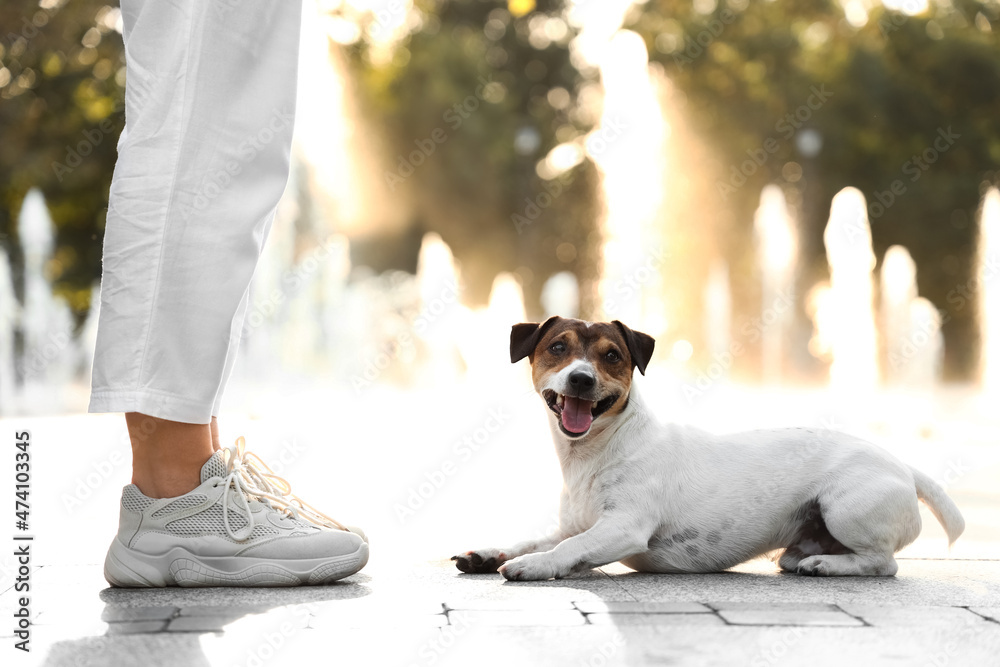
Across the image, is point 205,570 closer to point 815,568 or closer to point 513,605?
point 513,605

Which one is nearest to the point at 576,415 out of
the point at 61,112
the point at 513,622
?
the point at 513,622

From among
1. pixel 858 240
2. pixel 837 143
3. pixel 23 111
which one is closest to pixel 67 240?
pixel 23 111

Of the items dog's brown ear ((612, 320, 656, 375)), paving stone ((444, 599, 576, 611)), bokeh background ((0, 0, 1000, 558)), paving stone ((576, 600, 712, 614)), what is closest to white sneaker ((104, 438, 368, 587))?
paving stone ((444, 599, 576, 611))

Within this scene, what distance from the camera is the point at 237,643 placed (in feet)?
8.29

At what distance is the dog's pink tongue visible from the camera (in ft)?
13.4

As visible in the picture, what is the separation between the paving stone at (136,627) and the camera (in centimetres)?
261

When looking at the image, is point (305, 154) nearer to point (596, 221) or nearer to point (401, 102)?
point (401, 102)

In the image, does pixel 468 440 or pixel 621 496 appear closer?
pixel 621 496

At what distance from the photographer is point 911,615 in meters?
3.01

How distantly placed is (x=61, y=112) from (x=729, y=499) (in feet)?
75.6

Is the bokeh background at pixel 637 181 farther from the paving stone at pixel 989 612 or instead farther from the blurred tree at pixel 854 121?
the paving stone at pixel 989 612

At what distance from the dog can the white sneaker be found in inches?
24.3

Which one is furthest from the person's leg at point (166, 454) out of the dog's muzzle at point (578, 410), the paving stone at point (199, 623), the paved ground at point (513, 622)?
the dog's muzzle at point (578, 410)

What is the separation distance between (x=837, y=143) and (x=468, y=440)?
26198 millimetres
